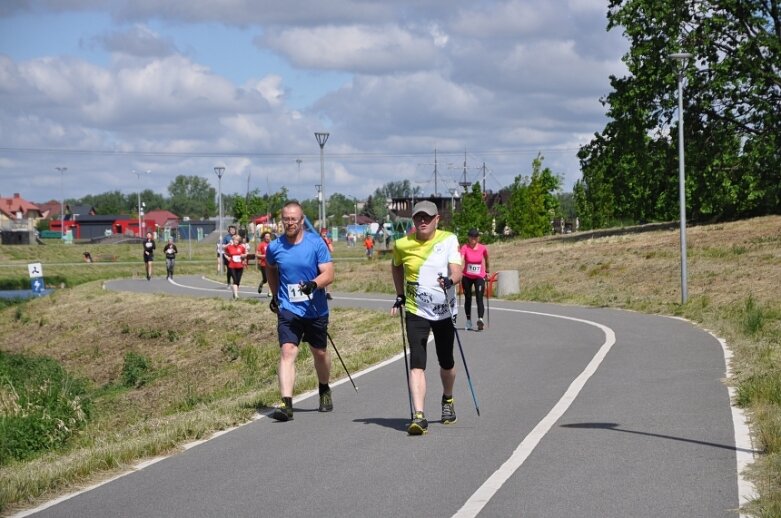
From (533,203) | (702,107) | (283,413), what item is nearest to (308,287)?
(283,413)

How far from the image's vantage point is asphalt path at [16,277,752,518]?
6.69 m

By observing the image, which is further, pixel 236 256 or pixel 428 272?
pixel 236 256

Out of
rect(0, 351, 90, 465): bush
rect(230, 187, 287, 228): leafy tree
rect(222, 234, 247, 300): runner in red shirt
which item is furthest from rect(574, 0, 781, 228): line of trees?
rect(230, 187, 287, 228): leafy tree

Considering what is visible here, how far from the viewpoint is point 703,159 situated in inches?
1699

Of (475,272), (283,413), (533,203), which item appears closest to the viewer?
(283,413)

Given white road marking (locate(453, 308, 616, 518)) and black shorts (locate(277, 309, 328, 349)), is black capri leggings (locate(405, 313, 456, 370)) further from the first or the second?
black shorts (locate(277, 309, 328, 349))

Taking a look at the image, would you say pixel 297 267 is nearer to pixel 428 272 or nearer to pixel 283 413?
pixel 283 413

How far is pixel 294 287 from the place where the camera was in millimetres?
10250

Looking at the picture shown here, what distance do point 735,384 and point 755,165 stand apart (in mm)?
31892

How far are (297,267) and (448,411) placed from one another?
72.6 inches

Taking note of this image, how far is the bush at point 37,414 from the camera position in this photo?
Result: 13.8 meters

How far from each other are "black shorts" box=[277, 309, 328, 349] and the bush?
13.7 feet

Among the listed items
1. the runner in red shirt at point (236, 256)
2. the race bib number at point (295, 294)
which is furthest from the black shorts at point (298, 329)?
the runner in red shirt at point (236, 256)

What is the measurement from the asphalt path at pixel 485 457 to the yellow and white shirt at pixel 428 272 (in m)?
1.01
